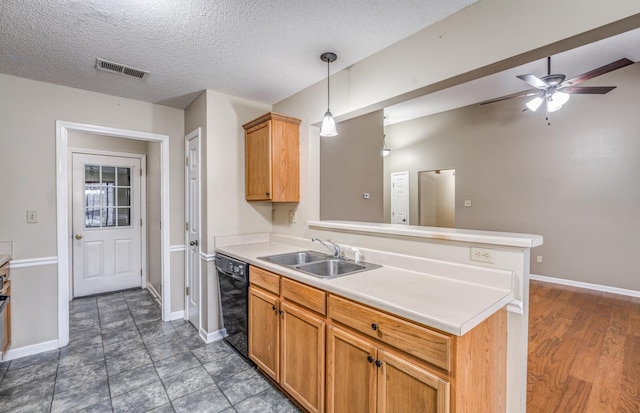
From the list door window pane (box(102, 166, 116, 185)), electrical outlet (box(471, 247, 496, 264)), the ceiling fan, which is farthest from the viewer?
door window pane (box(102, 166, 116, 185))

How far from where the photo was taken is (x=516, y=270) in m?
1.48

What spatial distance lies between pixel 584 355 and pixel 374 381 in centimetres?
235

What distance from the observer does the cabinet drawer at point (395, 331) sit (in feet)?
3.76

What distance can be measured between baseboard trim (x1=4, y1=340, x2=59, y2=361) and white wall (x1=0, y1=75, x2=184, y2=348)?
0.03m

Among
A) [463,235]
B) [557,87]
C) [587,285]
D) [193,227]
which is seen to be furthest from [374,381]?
[587,285]

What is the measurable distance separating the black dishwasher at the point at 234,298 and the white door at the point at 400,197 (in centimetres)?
490

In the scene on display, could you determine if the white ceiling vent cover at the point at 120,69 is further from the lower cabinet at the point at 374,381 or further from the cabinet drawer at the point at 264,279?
the lower cabinet at the point at 374,381

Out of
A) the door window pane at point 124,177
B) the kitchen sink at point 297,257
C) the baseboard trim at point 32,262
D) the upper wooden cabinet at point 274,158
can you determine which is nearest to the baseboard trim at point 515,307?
the kitchen sink at point 297,257

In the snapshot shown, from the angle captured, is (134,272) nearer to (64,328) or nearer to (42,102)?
(64,328)

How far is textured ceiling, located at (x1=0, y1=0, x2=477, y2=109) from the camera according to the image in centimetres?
165

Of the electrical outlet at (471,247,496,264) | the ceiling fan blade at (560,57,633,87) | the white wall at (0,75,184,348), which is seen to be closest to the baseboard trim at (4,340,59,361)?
the white wall at (0,75,184,348)

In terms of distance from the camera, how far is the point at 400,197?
Answer: 22.3 ft

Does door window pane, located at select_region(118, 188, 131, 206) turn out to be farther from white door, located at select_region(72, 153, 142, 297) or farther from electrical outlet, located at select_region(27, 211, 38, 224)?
electrical outlet, located at select_region(27, 211, 38, 224)

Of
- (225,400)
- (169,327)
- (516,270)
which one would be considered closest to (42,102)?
(169,327)
